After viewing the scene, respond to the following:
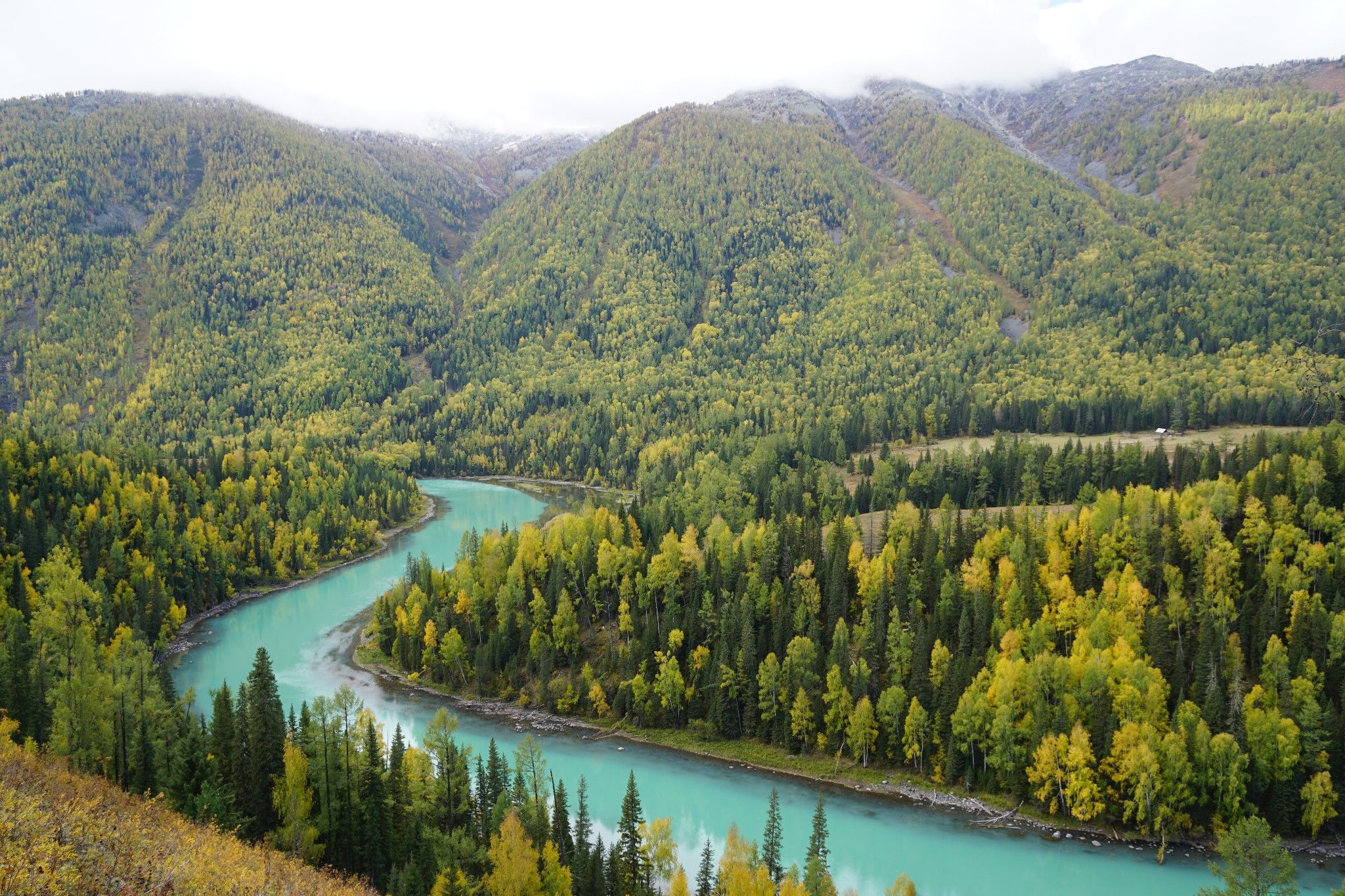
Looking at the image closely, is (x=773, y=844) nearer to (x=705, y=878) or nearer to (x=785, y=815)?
(x=705, y=878)

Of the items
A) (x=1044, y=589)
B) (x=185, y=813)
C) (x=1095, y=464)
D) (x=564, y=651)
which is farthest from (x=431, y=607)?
(x=1095, y=464)

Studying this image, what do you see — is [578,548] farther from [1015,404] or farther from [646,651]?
[1015,404]

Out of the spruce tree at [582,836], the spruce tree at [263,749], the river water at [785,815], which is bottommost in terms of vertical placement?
the river water at [785,815]

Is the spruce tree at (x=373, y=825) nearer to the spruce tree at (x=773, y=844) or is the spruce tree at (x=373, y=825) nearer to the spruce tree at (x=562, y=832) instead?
the spruce tree at (x=562, y=832)

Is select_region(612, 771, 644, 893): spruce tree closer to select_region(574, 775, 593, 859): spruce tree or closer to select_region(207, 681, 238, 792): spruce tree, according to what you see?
select_region(574, 775, 593, 859): spruce tree

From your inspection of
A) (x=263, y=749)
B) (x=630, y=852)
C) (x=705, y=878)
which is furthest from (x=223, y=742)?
(x=705, y=878)

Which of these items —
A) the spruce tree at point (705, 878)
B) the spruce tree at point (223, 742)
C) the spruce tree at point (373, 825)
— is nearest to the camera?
the spruce tree at point (705, 878)

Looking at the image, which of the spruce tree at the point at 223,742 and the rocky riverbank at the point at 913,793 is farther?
the rocky riverbank at the point at 913,793

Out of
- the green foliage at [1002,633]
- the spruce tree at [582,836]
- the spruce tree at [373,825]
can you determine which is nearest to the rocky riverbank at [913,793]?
the green foliage at [1002,633]
